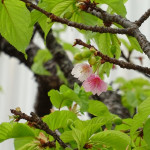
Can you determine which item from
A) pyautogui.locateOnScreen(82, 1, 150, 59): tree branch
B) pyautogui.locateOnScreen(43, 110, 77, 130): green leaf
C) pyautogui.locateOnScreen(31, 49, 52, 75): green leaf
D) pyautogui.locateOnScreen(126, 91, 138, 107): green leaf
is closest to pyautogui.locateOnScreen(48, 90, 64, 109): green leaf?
pyautogui.locateOnScreen(43, 110, 77, 130): green leaf

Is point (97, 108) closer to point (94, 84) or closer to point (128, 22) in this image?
point (94, 84)

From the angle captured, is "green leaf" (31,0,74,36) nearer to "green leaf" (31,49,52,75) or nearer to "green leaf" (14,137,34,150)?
"green leaf" (14,137,34,150)

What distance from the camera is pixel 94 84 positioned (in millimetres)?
566

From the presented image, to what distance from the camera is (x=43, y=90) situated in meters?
1.61

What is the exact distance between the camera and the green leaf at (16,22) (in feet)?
1.80

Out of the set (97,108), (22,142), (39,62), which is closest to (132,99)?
(39,62)

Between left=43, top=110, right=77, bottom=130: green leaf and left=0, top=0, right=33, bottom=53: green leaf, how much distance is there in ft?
0.38

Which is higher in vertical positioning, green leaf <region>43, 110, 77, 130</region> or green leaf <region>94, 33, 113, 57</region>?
green leaf <region>94, 33, 113, 57</region>

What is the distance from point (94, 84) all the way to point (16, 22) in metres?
0.16

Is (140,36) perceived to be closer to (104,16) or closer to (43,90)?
(104,16)

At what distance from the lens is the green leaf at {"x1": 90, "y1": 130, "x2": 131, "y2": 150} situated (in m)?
0.50

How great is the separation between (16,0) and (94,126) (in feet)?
0.74

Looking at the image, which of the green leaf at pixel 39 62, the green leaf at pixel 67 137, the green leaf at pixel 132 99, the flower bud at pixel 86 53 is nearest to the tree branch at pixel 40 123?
the green leaf at pixel 67 137

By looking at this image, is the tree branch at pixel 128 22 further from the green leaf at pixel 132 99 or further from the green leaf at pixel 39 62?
the green leaf at pixel 39 62
